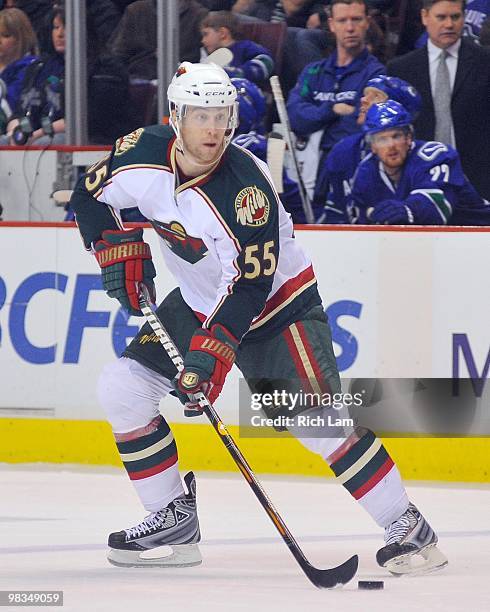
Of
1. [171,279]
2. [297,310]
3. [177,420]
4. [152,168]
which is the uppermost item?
[152,168]

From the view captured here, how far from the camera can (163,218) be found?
407 cm

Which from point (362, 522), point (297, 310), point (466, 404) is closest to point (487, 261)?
point (466, 404)

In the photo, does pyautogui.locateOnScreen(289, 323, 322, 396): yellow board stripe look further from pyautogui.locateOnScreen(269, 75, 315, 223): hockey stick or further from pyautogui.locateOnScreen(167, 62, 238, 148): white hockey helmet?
pyautogui.locateOnScreen(269, 75, 315, 223): hockey stick

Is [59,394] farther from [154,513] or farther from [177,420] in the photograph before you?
[154,513]

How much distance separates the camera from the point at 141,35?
6.66m

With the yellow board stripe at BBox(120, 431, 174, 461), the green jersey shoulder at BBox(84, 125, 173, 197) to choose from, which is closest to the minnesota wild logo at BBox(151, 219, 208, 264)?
the green jersey shoulder at BBox(84, 125, 173, 197)

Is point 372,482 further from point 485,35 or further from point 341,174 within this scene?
point 485,35

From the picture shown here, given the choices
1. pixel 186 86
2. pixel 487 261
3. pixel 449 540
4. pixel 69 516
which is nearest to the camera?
pixel 186 86

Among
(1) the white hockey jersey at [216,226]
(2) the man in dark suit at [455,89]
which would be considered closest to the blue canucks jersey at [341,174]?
(2) the man in dark suit at [455,89]

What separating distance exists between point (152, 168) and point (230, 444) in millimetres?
718

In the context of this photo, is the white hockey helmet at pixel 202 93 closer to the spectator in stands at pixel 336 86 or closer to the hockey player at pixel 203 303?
the hockey player at pixel 203 303

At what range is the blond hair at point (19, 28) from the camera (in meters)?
6.96

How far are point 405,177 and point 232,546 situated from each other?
180 cm

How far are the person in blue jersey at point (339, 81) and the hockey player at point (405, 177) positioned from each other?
1.13 feet
